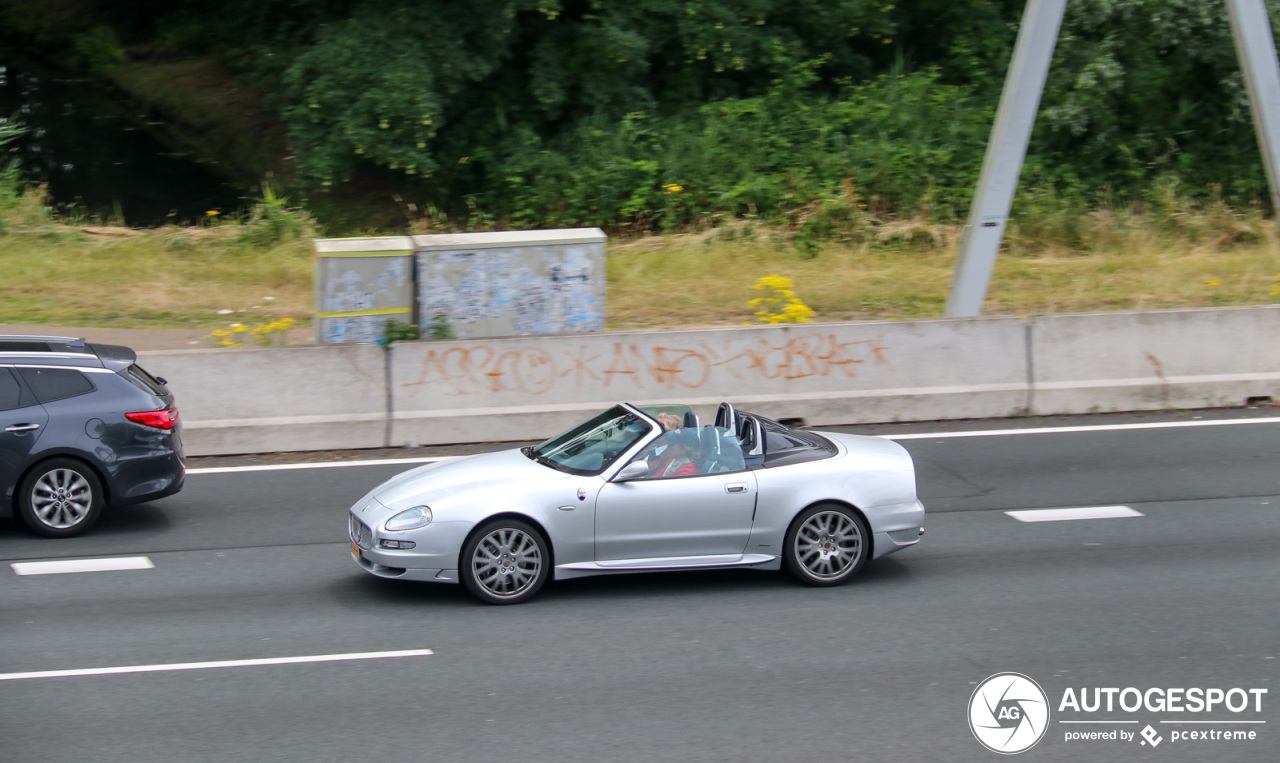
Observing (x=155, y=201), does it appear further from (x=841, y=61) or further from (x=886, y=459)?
(x=886, y=459)

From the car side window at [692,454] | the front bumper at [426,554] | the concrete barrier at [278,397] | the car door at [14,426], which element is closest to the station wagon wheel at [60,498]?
the car door at [14,426]

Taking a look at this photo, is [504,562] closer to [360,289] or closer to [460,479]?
[460,479]

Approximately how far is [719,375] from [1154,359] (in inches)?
185

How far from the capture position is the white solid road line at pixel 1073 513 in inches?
389

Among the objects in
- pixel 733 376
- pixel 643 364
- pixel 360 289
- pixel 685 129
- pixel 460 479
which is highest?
pixel 685 129

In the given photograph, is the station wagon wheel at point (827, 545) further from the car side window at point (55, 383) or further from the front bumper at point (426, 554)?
the car side window at point (55, 383)

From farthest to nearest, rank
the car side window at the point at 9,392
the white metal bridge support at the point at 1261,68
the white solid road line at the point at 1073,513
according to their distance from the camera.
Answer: the white metal bridge support at the point at 1261,68 < the white solid road line at the point at 1073,513 < the car side window at the point at 9,392

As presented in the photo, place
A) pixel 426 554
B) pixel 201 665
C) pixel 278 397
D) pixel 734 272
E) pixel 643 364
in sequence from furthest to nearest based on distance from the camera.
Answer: pixel 734 272 < pixel 643 364 < pixel 278 397 < pixel 426 554 < pixel 201 665

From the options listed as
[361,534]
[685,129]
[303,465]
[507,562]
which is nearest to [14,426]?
[303,465]

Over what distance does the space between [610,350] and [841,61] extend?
15437 mm

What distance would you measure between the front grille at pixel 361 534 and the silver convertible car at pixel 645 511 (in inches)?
0.5

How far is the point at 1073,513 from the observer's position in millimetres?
10016

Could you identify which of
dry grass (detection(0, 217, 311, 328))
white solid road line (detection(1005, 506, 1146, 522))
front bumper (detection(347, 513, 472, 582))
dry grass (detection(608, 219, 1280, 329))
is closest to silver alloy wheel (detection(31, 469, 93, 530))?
front bumper (detection(347, 513, 472, 582))

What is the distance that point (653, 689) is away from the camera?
6645 mm
